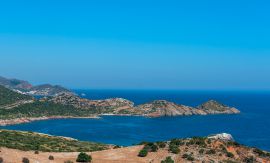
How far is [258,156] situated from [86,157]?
31.5m

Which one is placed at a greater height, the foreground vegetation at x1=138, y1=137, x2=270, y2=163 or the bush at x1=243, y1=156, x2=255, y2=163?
the foreground vegetation at x1=138, y1=137, x2=270, y2=163

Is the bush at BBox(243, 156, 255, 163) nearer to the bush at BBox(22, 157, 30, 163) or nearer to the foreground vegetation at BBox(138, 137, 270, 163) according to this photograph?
the foreground vegetation at BBox(138, 137, 270, 163)

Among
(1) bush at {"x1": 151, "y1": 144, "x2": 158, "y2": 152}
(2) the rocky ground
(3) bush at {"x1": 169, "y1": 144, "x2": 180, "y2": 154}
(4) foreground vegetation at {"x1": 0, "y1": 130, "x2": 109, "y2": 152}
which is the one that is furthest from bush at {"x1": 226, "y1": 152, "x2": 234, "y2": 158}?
(4) foreground vegetation at {"x1": 0, "y1": 130, "x2": 109, "y2": 152}

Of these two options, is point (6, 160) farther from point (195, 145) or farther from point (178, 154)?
point (195, 145)

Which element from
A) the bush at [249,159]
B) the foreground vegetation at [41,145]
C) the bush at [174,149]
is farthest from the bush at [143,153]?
the foreground vegetation at [41,145]

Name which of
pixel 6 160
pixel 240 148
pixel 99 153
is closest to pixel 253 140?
pixel 240 148

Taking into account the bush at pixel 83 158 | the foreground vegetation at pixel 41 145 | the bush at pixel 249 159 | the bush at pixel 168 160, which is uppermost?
the bush at pixel 83 158

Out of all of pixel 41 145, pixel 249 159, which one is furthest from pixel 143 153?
pixel 41 145

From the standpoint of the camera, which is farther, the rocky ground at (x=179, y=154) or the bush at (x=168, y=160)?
the rocky ground at (x=179, y=154)

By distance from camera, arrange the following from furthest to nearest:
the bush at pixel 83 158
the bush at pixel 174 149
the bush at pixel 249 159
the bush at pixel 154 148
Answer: the bush at pixel 154 148 < the bush at pixel 174 149 < the bush at pixel 249 159 < the bush at pixel 83 158

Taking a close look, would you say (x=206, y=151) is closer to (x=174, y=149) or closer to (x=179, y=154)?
(x=179, y=154)

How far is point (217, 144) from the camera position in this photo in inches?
2854

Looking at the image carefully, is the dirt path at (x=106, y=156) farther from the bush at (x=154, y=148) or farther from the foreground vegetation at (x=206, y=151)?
the foreground vegetation at (x=206, y=151)

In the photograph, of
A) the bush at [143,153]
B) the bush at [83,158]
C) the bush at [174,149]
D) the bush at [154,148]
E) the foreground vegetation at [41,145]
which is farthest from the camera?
the foreground vegetation at [41,145]
